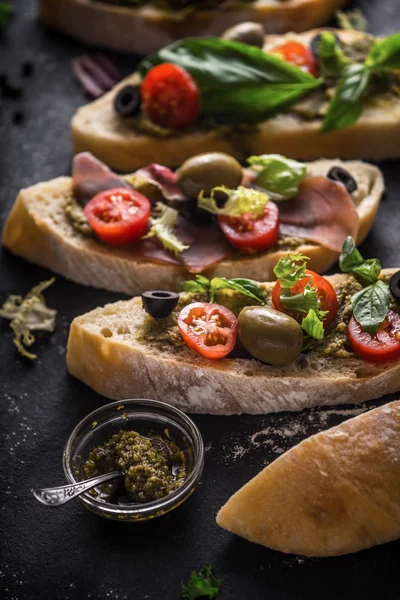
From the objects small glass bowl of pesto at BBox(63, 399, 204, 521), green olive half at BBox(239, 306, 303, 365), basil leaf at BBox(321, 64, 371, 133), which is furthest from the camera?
basil leaf at BBox(321, 64, 371, 133)

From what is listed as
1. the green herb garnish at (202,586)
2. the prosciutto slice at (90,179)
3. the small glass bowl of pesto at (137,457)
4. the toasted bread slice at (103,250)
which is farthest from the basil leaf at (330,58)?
the green herb garnish at (202,586)

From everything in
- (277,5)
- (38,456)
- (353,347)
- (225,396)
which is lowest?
(38,456)

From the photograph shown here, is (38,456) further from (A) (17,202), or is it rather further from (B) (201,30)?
(B) (201,30)

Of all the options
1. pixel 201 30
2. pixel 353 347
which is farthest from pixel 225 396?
pixel 201 30

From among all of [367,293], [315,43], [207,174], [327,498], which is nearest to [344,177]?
[207,174]

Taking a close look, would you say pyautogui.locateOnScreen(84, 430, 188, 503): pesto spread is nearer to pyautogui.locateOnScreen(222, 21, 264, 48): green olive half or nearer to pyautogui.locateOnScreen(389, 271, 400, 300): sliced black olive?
pyautogui.locateOnScreen(389, 271, 400, 300): sliced black olive

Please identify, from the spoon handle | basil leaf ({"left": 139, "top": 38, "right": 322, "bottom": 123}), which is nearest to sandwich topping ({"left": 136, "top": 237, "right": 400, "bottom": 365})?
the spoon handle
